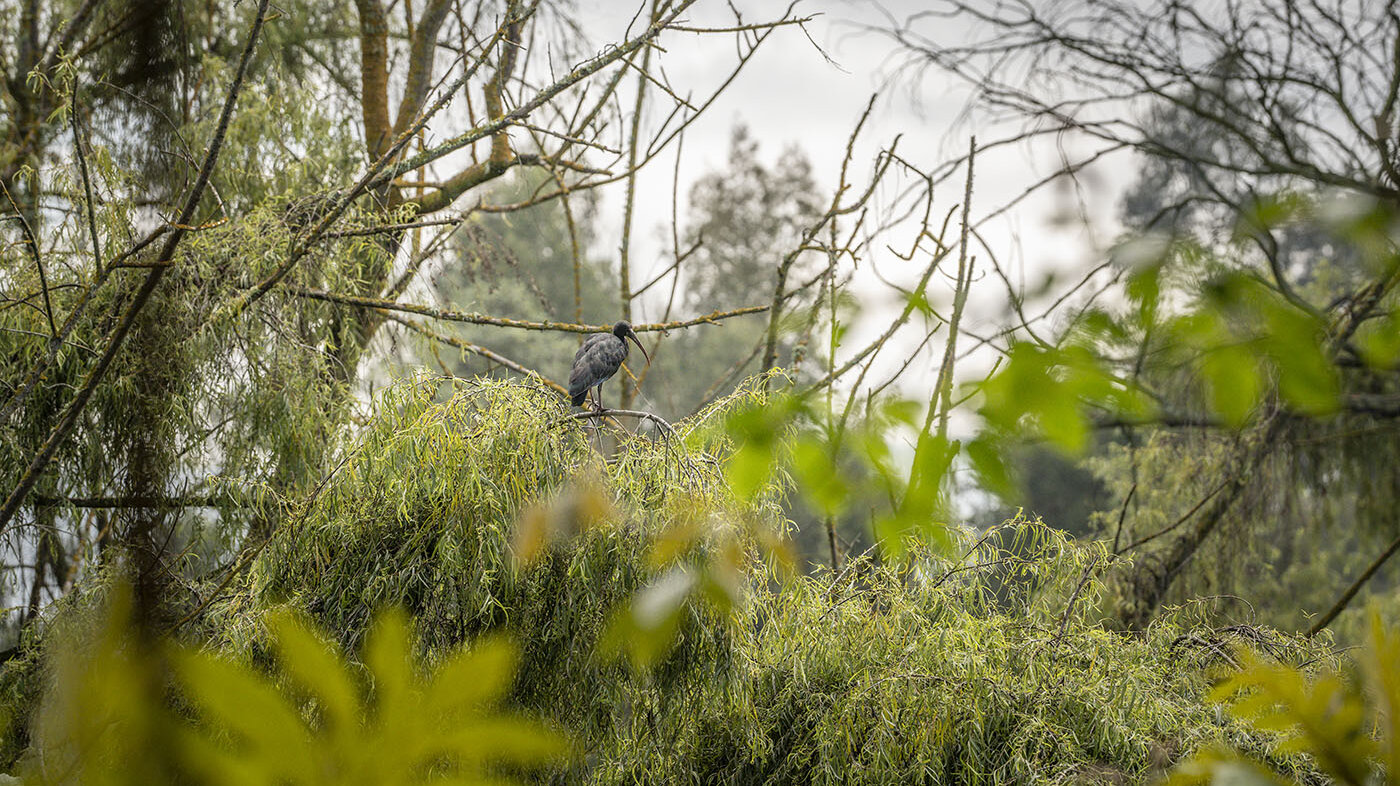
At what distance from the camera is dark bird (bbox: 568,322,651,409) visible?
10.1ft

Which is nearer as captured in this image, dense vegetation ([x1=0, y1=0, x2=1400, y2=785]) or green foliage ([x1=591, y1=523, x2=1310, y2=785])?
dense vegetation ([x1=0, y1=0, x2=1400, y2=785])

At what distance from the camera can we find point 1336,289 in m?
7.48

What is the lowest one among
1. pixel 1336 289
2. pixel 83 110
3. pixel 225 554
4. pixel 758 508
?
pixel 758 508

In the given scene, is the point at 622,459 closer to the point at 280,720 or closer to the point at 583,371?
the point at 583,371

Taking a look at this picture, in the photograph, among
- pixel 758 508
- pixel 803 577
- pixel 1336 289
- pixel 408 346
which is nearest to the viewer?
pixel 758 508

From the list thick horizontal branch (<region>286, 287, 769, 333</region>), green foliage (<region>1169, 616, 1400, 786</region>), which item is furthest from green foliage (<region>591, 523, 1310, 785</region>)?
green foliage (<region>1169, 616, 1400, 786</region>)

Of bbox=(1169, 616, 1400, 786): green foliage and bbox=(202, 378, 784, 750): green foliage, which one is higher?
bbox=(202, 378, 784, 750): green foliage

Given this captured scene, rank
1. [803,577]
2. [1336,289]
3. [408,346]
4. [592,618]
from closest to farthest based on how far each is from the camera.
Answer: [592,618] → [803,577] → [408,346] → [1336,289]

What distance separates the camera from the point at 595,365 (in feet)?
10.2

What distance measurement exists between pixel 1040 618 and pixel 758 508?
1067 mm

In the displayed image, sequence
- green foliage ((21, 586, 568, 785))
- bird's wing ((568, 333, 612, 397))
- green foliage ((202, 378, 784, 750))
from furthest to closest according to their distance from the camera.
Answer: bird's wing ((568, 333, 612, 397)), green foliage ((202, 378, 784, 750)), green foliage ((21, 586, 568, 785))

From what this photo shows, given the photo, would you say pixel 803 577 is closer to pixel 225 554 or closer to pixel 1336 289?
pixel 225 554

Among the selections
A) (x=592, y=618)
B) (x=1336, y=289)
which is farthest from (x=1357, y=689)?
(x=1336, y=289)

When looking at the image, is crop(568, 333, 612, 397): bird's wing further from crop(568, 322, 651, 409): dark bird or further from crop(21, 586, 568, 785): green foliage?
crop(21, 586, 568, 785): green foliage
